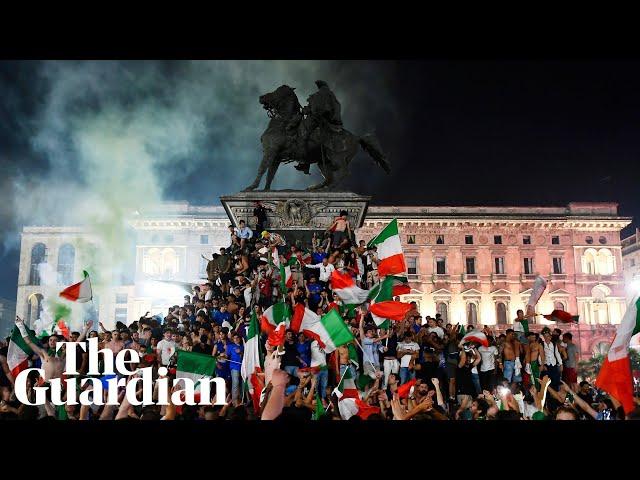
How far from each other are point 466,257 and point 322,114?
48.7 metres

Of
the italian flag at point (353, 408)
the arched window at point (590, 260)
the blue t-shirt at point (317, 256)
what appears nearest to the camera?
the italian flag at point (353, 408)

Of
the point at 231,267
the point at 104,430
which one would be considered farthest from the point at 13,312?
the point at 104,430

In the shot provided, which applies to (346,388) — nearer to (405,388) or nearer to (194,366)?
(405,388)

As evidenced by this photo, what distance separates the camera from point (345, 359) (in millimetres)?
9898

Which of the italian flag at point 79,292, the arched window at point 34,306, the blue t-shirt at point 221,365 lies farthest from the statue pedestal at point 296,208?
the arched window at point 34,306

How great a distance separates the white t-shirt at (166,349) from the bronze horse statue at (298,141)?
515 cm

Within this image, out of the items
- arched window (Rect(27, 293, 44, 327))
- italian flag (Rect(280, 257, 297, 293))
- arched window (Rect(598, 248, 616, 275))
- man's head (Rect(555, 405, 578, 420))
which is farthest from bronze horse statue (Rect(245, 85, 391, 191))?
arched window (Rect(598, 248, 616, 275))

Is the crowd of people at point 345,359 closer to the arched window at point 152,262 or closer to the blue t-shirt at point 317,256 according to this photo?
the blue t-shirt at point 317,256

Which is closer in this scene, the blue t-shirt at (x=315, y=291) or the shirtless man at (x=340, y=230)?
the blue t-shirt at (x=315, y=291)

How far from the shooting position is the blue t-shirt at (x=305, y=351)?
32.3 feet

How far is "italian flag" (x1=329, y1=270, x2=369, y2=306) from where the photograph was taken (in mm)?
11680

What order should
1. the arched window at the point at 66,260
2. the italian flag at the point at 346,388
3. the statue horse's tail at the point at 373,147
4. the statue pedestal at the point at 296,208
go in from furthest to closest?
1. the arched window at the point at 66,260
2. the statue horse's tail at the point at 373,147
3. the statue pedestal at the point at 296,208
4. the italian flag at the point at 346,388

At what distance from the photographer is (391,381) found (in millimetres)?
9711

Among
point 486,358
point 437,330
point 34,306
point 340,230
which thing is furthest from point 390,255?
point 34,306
